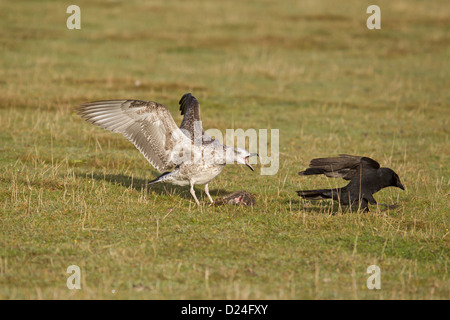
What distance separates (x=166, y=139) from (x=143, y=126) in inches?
16.3

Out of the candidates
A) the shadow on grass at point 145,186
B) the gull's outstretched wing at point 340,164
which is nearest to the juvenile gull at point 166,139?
the shadow on grass at point 145,186

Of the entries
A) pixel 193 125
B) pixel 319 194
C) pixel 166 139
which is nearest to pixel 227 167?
pixel 193 125

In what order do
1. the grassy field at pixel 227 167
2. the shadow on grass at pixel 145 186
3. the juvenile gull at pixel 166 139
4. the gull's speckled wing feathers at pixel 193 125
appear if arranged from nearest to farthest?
the grassy field at pixel 227 167
the juvenile gull at pixel 166 139
the gull's speckled wing feathers at pixel 193 125
the shadow on grass at pixel 145 186

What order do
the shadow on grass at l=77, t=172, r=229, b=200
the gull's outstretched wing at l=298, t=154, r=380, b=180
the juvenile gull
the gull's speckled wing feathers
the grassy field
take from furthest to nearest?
the shadow on grass at l=77, t=172, r=229, b=200
the gull's speckled wing feathers
the juvenile gull
the gull's outstretched wing at l=298, t=154, r=380, b=180
the grassy field

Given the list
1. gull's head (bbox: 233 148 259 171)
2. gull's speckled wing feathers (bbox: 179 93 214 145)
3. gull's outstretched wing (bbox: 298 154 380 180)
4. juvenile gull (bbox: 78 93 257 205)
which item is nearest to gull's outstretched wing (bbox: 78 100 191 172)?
juvenile gull (bbox: 78 93 257 205)

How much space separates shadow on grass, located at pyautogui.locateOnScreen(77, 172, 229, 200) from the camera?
1072 centimetres

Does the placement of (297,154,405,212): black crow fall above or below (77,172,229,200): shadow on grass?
above

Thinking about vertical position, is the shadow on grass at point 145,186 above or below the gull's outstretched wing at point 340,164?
below

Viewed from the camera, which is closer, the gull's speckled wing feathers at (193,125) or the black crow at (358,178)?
the black crow at (358,178)

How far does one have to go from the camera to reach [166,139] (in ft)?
32.1

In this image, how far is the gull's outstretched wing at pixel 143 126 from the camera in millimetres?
9609

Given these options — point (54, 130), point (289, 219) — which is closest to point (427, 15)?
point (54, 130)

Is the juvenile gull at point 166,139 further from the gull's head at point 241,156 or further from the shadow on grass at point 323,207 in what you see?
the shadow on grass at point 323,207

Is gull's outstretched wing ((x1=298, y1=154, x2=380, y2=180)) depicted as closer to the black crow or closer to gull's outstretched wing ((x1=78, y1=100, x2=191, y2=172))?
the black crow
